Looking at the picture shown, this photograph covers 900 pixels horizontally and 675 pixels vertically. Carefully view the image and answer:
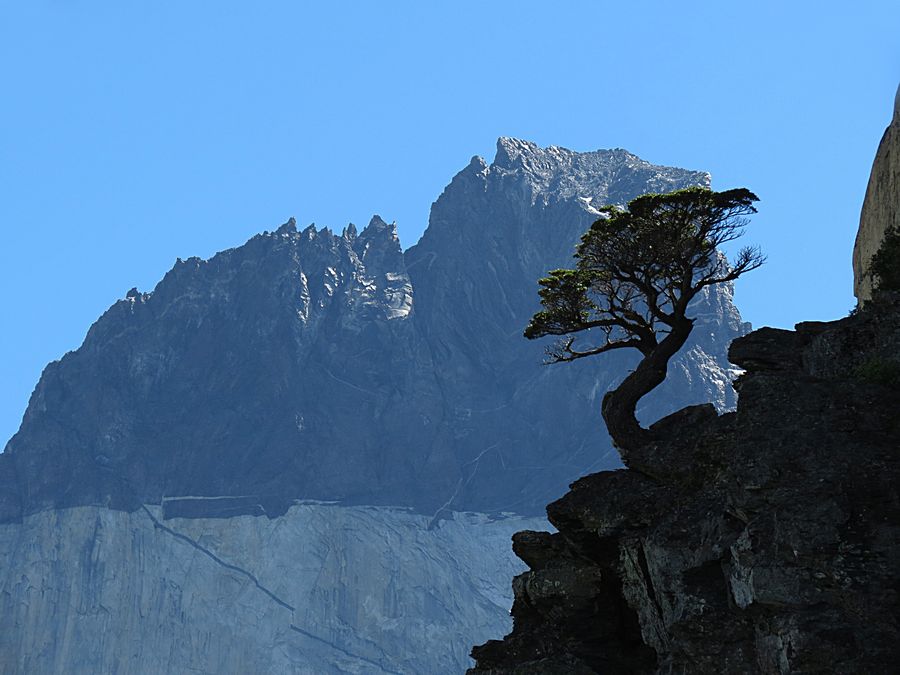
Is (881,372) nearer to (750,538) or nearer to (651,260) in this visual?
(750,538)

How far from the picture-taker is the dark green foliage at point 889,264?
45625mm

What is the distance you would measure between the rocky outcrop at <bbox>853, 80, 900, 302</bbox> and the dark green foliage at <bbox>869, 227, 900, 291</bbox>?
4.97 metres

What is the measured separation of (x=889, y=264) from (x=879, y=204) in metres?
14.1

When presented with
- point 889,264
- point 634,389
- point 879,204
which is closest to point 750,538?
point 634,389

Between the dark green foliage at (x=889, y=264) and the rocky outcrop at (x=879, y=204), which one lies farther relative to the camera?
the rocky outcrop at (x=879, y=204)

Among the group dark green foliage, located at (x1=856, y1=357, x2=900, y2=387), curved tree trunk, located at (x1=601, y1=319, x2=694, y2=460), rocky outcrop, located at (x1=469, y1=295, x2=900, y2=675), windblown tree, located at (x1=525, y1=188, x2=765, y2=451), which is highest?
windblown tree, located at (x1=525, y1=188, x2=765, y2=451)

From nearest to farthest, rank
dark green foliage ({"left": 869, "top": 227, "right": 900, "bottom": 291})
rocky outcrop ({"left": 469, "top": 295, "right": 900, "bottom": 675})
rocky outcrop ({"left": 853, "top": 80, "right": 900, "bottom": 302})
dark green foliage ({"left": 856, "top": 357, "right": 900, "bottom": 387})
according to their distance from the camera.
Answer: rocky outcrop ({"left": 469, "top": 295, "right": 900, "bottom": 675})
dark green foliage ({"left": 856, "top": 357, "right": 900, "bottom": 387})
dark green foliage ({"left": 869, "top": 227, "right": 900, "bottom": 291})
rocky outcrop ({"left": 853, "top": 80, "right": 900, "bottom": 302})

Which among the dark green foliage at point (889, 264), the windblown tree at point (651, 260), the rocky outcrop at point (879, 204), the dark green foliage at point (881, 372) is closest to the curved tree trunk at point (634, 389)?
the windblown tree at point (651, 260)

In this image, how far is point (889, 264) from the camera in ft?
154

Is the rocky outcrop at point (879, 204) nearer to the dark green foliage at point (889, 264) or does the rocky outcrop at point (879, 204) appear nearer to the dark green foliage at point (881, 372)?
the dark green foliage at point (889, 264)

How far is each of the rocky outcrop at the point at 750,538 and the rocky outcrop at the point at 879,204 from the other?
14.0 meters

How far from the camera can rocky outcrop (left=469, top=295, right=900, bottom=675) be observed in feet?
108

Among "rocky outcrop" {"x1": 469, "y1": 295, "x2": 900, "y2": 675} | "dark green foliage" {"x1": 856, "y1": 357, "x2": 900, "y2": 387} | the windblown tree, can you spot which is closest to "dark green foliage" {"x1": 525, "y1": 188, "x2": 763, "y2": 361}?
the windblown tree

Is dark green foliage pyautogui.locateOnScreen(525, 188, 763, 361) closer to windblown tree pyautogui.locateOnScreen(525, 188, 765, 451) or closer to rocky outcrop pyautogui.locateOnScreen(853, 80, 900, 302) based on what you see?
windblown tree pyautogui.locateOnScreen(525, 188, 765, 451)
